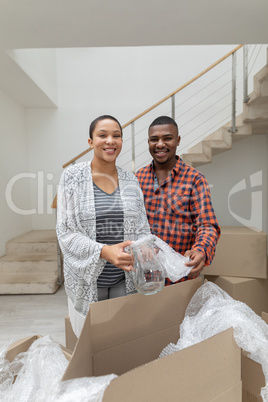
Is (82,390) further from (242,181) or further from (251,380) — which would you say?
(242,181)

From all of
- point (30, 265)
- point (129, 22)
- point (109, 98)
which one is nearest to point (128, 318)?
point (129, 22)

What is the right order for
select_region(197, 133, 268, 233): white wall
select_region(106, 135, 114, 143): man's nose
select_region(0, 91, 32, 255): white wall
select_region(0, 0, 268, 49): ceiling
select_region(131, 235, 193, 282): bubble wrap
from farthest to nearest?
select_region(197, 133, 268, 233): white wall
select_region(0, 91, 32, 255): white wall
select_region(0, 0, 268, 49): ceiling
select_region(106, 135, 114, 143): man's nose
select_region(131, 235, 193, 282): bubble wrap

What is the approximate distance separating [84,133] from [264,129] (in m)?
2.44

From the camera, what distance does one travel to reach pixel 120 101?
13.4 feet

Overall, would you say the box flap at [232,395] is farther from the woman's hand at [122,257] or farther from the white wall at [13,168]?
the white wall at [13,168]

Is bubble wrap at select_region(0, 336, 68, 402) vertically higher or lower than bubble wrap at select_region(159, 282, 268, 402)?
lower

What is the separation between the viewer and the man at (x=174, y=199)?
3.58ft

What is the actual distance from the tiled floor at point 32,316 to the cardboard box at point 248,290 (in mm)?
1248

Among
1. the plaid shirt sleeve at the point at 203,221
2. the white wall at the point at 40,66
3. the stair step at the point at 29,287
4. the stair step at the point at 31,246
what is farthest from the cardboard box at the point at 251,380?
the stair step at the point at 31,246

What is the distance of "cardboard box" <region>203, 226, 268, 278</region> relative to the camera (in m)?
2.16

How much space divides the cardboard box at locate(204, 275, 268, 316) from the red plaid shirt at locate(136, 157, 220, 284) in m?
1.17

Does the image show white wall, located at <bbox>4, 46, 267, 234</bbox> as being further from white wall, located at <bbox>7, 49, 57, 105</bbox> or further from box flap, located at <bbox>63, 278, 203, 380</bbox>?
box flap, located at <bbox>63, 278, 203, 380</bbox>

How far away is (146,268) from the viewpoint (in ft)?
2.52

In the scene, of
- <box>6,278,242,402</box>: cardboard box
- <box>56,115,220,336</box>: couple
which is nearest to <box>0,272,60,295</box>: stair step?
<box>56,115,220,336</box>: couple
